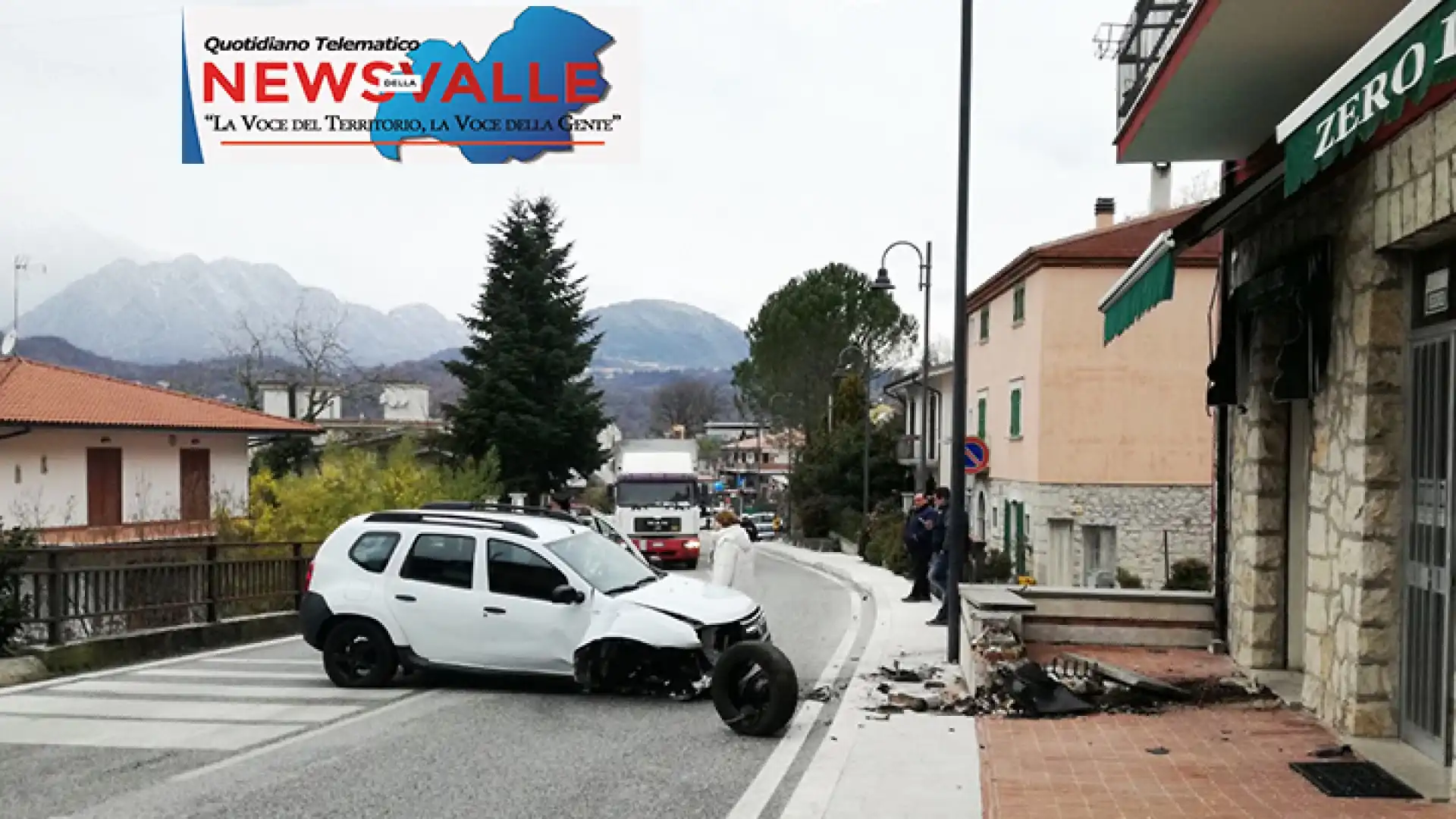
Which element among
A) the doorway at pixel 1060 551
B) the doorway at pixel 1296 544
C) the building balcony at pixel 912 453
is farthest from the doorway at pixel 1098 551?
the doorway at pixel 1296 544

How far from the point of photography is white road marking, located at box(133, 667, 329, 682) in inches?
476

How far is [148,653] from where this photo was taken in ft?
43.8

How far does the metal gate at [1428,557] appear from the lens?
6648 millimetres

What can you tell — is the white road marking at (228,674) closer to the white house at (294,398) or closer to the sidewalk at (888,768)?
the sidewalk at (888,768)

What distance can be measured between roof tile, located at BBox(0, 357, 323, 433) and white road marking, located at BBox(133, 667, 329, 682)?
18.2 metres

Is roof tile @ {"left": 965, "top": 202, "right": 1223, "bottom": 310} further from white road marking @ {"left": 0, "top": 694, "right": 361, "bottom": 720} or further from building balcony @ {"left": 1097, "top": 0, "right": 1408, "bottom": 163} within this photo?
white road marking @ {"left": 0, "top": 694, "right": 361, "bottom": 720}

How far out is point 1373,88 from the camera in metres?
5.32

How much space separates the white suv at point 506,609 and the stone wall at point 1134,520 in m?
18.9

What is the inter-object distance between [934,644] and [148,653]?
846 centimetres

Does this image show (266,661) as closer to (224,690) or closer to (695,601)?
(224,690)

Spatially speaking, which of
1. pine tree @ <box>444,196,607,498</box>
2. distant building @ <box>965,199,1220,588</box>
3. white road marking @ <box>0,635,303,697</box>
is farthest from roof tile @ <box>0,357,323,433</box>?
distant building @ <box>965,199,1220,588</box>

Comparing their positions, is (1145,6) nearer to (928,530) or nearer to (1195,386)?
(928,530)

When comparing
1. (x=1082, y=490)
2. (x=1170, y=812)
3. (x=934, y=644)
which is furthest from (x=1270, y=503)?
(x=1082, y=490)

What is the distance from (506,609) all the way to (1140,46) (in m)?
7.67
